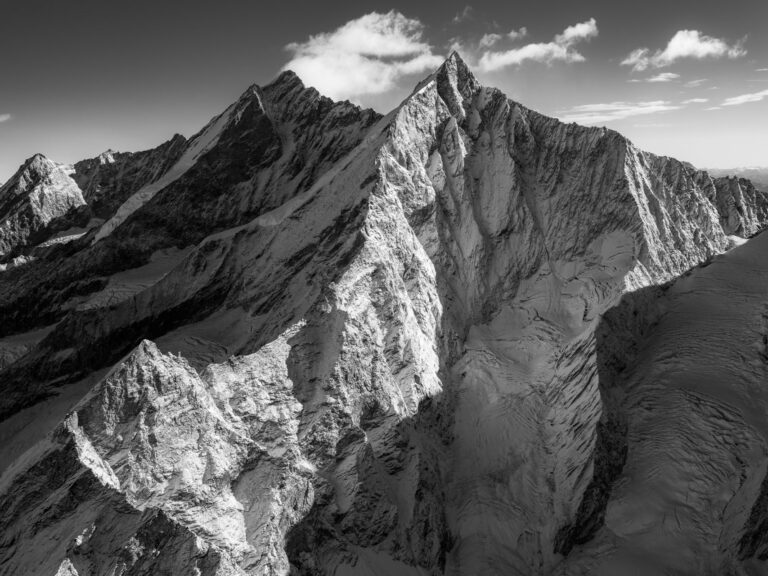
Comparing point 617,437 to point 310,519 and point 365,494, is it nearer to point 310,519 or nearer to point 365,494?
point 365,494

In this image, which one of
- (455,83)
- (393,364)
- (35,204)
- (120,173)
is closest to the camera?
(393,364)

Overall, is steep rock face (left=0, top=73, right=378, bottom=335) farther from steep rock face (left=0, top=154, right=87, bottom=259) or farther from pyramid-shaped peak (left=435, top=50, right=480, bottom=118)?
steep rock face (left=0, top=154, right=87, bottom=259)

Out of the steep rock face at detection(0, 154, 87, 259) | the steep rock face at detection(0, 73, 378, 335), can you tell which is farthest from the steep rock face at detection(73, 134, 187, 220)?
the steep rock face at detection(0, 73, 378, 335)

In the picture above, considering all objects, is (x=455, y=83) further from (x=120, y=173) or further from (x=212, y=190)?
(x=120, y=173)

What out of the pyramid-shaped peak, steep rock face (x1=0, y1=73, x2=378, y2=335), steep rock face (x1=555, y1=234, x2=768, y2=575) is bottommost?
steep rock face (x1=555, y1=234, x2=768, y2=575)

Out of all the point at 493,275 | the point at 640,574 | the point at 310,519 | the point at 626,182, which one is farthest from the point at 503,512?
the point at 626,182

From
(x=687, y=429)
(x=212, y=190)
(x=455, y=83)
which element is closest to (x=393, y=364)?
(x=687, y=429)
